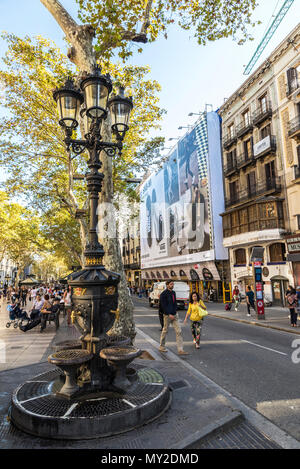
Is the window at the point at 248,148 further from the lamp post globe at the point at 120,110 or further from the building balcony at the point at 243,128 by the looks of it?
the lamp post globe at the point at 120,110

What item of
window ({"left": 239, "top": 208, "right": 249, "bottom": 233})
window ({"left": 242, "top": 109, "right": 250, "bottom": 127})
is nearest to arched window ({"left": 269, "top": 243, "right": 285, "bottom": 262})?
window ({"left": 239, "top": 208, "right": 249, "bottom": 233})

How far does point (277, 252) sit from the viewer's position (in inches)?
Result: 858

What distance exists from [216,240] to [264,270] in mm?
6532

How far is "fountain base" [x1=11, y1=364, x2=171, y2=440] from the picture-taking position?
3363 millimetres

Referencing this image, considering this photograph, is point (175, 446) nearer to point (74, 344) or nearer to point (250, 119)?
point (74, 344)

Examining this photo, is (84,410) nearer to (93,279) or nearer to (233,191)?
(93,279)

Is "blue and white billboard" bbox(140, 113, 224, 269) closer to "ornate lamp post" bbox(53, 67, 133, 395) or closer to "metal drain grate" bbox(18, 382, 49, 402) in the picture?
"ornate lamp post" bbox(53, 67, 133, 395)

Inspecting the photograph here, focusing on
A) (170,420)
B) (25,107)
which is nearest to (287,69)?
(25,107)

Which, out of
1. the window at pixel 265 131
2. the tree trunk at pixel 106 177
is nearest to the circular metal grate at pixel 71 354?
the tree trunk at pixel 106 177

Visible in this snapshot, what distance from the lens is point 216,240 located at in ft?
92.0

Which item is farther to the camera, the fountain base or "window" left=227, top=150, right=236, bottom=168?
"window" left=227, top=150, right=236, bottom=168

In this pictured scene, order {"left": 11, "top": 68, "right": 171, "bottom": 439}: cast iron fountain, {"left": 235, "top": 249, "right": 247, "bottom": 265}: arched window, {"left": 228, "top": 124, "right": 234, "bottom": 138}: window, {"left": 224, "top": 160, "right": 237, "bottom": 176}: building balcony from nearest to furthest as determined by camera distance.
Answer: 1. {"left": 11, "top": 68, "right": 171, "bottom": 439}: cast iron fountain
2. {"left": 235, "top": 249, "right": 247, "bottom": 265}: arched window
3. {"left": 224, "top": 160, "right": 237, "bottom": 176}: building balcony
4. {"left": 228, "top": 124, "right": 234, "bottom": 138}: window

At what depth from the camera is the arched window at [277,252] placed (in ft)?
69.9

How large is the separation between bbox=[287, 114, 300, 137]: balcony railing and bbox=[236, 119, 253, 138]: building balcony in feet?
15.1
